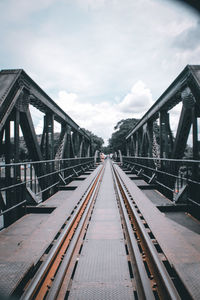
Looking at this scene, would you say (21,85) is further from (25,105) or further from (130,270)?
(130,270)

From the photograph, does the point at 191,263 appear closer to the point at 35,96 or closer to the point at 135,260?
the point at 135,260

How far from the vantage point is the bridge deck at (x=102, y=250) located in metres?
2.17

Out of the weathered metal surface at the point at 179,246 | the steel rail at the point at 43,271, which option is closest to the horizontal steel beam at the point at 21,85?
the steel rail at the point at 43,271

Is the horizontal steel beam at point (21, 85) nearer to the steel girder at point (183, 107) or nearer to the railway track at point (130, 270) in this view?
the railway track at point (130, 270)

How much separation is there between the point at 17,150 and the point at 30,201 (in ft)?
4.17

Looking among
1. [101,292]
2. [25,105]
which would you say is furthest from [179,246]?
[25,105]

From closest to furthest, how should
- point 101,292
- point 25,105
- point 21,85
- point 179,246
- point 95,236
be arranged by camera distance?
point 101,292 → point 179,246 → point 95,236 → point 21,85 → point 25,105

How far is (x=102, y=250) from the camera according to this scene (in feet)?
10.0

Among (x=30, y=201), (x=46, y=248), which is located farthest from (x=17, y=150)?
(x=46, y=248)

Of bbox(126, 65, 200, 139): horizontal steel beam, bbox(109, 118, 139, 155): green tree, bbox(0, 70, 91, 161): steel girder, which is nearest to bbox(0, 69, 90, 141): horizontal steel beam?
bbox(0, 70, 91, 161): steel girder

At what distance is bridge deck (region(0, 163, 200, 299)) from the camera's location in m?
2.17

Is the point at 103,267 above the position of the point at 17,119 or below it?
below

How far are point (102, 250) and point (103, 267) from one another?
45 cm

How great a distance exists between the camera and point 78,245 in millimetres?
3189
